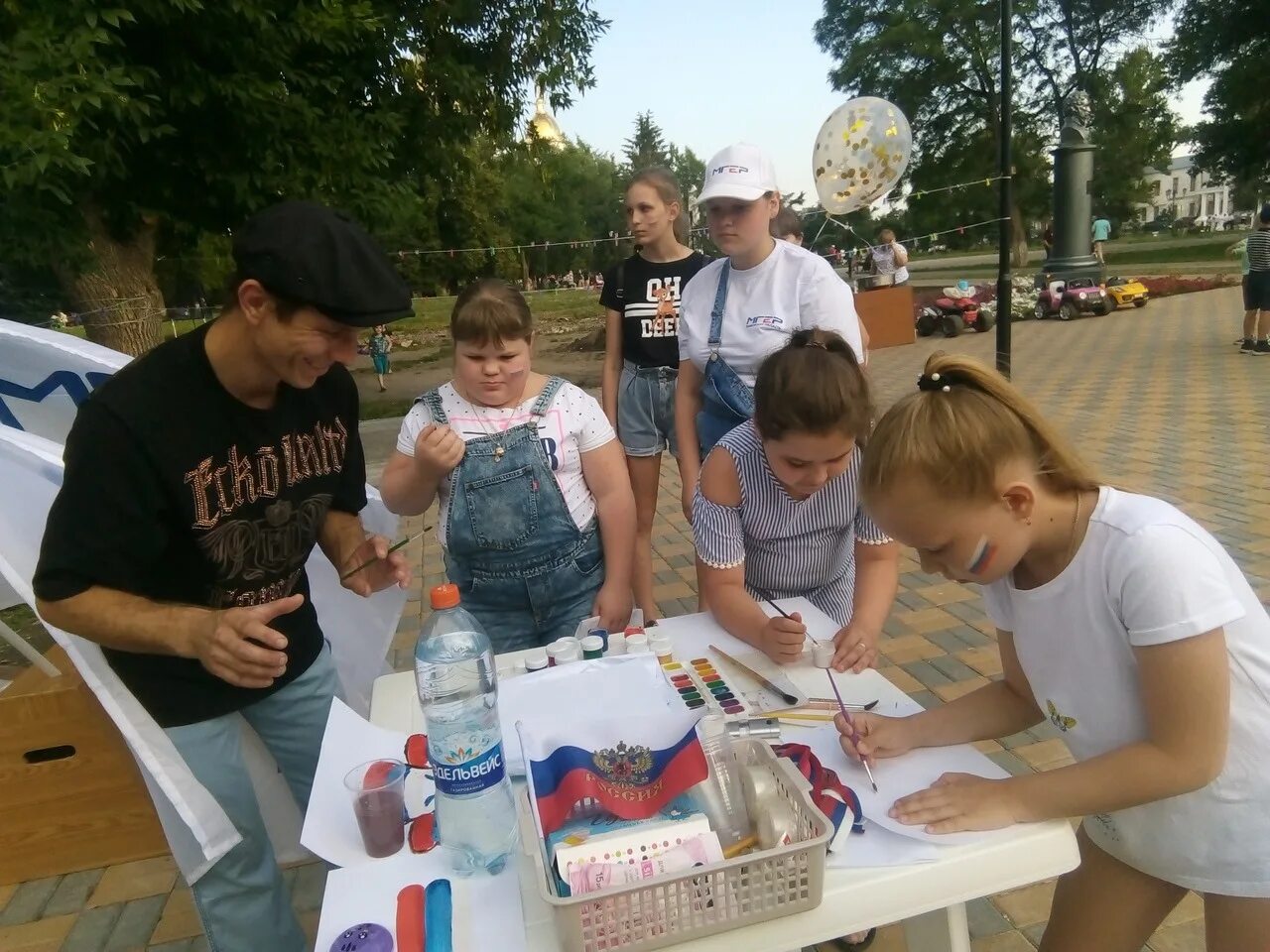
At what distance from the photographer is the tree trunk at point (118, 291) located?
17.0 ft

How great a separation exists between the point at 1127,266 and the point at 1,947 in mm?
28683

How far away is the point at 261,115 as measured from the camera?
484 cm

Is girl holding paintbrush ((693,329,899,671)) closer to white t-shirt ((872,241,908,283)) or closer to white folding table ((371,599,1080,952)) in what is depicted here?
white folding table ((371,599,1080,952))

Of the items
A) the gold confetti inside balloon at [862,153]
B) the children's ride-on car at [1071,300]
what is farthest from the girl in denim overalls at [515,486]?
the children's ride-on car at [1071,300]

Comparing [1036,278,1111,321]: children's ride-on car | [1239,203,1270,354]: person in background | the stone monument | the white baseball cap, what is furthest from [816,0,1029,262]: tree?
the white baseball cap

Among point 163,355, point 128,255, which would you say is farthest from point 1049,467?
point 128,255

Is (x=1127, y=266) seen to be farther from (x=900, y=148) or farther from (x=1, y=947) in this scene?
(x=1, y=947)

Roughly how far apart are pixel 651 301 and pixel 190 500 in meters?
2.25

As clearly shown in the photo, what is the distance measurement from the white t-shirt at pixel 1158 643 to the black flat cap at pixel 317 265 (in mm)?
1143

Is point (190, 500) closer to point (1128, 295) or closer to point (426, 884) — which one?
point (426, 884)

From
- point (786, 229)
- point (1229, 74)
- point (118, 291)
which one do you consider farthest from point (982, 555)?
point (1229, 74)

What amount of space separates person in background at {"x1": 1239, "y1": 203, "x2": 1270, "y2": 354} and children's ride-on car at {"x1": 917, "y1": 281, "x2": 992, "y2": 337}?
13.4 ft

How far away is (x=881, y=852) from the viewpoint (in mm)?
1076

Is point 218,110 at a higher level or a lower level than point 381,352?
higher
